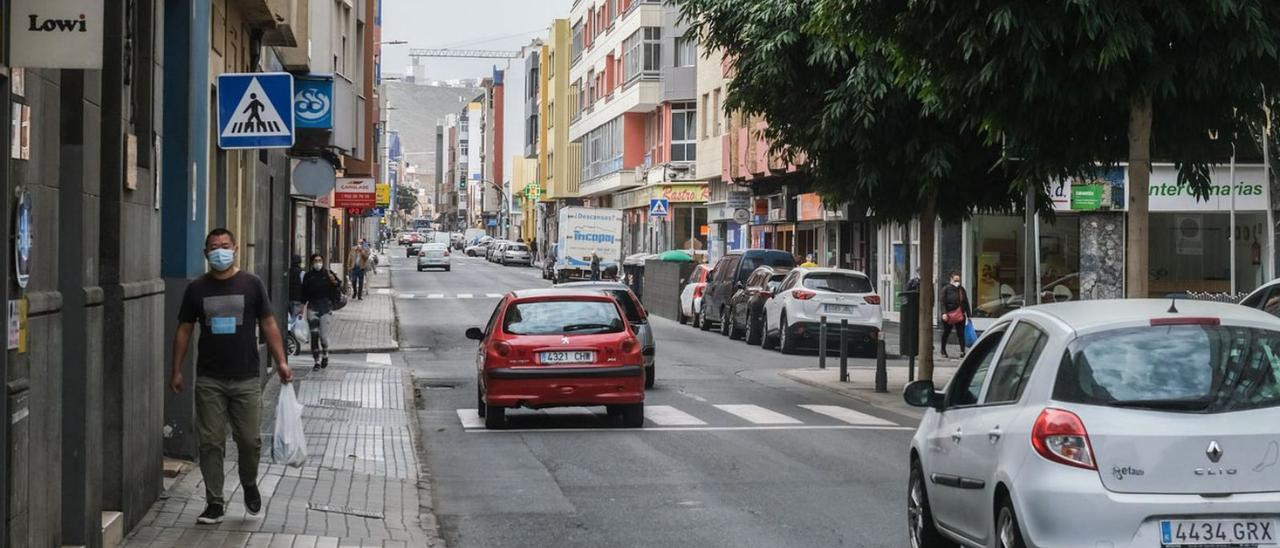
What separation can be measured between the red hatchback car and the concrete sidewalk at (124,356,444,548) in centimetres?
106

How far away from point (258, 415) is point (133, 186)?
1705mm

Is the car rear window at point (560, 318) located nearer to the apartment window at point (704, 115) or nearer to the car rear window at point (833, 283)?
the car rear window at point (833, 283)

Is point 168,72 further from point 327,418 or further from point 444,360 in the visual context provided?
point 444,360

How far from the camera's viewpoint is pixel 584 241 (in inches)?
2611

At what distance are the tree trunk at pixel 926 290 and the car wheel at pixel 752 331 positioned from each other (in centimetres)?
1092

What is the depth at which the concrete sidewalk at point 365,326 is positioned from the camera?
32.0 meters

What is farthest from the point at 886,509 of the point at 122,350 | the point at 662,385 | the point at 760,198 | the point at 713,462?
the point at 760,198

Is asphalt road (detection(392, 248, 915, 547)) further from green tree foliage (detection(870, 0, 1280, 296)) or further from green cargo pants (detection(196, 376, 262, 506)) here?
green tree foliage (detection(870, 0, 1280, 296))

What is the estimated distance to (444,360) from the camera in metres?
29.8

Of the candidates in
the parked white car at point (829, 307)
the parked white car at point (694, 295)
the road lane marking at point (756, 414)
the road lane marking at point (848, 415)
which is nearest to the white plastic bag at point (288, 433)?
the road lane marking at point (756, 414)

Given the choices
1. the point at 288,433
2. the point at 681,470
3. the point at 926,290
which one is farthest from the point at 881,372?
the point at 288,433

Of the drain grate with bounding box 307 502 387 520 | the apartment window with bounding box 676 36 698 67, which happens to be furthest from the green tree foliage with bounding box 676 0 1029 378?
the apartment window with bounding box 676 36 698 67

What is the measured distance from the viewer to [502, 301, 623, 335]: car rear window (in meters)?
17.9

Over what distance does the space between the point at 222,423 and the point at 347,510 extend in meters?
1.26
